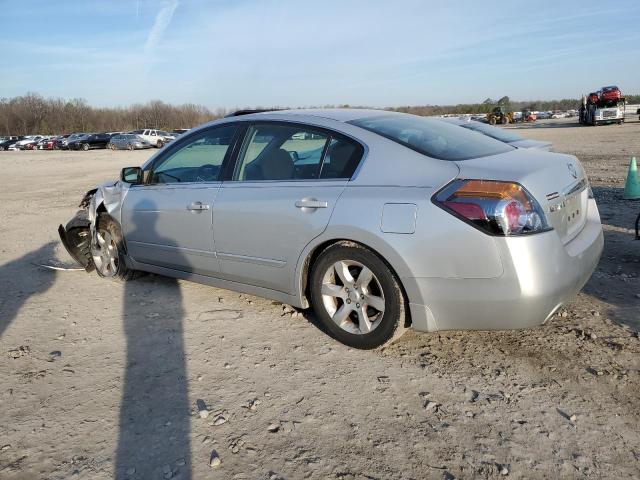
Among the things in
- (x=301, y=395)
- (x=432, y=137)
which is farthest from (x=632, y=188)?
(x=301, y=395)

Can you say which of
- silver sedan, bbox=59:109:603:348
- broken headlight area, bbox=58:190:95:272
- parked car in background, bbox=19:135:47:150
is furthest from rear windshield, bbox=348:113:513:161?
parked car in background, bbox=19:135:47:150

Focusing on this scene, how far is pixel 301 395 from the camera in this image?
298cm

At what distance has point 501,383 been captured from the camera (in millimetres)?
2994

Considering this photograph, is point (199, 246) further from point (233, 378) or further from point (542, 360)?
point (542, 360)

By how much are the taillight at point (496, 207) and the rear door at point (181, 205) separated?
79.4 inches

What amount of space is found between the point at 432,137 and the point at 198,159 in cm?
206

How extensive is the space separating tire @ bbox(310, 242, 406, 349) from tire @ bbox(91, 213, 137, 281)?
2.50m

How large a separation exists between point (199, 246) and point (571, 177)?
111 inches

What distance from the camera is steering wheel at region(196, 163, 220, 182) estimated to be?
425 centimetres

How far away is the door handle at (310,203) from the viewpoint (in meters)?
3.43

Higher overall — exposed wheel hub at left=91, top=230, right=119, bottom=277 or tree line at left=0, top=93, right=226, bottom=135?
tree line at left=0, top=93, right=226, bottom=135

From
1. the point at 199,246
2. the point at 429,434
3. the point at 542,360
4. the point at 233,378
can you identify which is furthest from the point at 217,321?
the point at 542,360

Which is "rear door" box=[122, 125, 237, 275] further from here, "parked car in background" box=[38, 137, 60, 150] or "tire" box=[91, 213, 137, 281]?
"parked car in background" box=[38, 137, 60, 150]

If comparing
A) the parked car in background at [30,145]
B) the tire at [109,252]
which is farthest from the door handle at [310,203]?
the parked car in background at [30,145]
